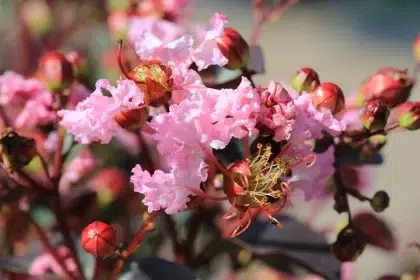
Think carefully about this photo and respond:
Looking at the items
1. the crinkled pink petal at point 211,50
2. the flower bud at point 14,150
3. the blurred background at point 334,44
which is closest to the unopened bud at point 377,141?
the crinkled pink petal at point 211,50

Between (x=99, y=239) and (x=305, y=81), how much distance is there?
17cm

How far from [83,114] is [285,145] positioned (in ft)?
0.41

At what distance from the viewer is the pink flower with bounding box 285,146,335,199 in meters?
0.53

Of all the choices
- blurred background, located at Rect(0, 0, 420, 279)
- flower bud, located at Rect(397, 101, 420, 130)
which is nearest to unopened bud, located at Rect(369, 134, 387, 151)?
flower bud, located at Rect(397, 101, 420, 130)

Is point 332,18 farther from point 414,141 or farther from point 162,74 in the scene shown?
point 162,74

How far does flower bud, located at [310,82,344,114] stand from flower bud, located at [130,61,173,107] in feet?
0.30

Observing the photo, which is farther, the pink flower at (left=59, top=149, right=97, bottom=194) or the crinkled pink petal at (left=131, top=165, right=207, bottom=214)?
the pink flower at (left=59, top=149, right=97, bottom=194)

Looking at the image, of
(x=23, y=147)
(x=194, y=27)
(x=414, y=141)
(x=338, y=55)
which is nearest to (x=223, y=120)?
(x=23, y=147)

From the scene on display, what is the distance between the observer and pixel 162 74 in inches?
19.7

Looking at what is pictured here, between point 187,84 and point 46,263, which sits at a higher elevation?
point 187,84

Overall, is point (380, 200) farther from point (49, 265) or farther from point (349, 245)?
point (49, 265)

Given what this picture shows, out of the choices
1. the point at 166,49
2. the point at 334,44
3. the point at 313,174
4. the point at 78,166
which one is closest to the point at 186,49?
the point at 166,49

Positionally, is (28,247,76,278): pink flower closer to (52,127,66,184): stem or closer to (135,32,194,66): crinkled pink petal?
(52,127,66,184): stem

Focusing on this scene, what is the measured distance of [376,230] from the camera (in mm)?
749
